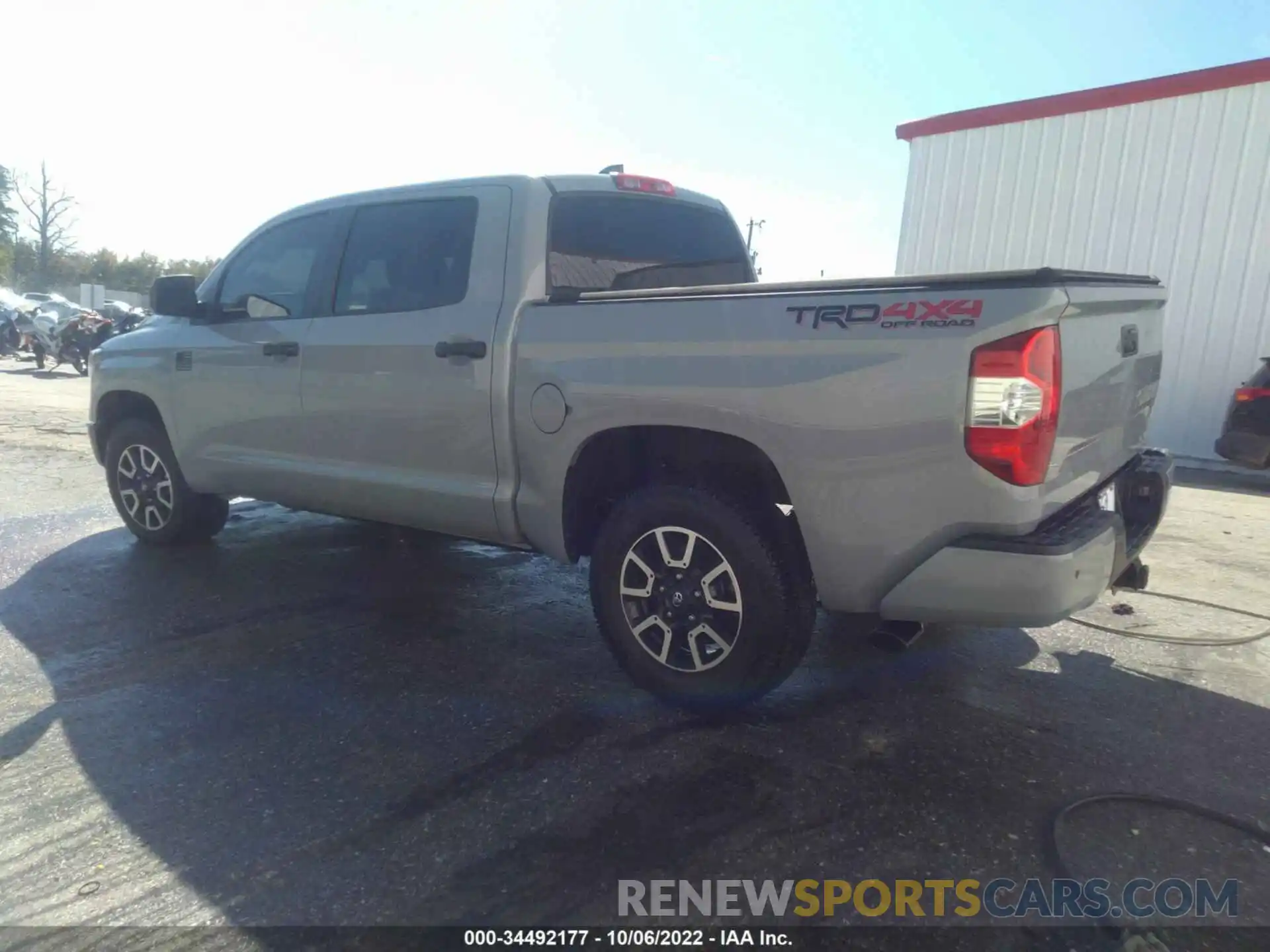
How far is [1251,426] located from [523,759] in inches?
343

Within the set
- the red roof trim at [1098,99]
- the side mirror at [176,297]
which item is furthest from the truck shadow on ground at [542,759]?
the red roof trim at [1098,99]

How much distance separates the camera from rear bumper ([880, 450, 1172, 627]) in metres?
2.47

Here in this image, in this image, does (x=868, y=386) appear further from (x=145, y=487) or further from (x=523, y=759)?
(x=145, y=487)

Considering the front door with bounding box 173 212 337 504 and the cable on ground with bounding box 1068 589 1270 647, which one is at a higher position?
the front door with bounding box 173 212 337 504

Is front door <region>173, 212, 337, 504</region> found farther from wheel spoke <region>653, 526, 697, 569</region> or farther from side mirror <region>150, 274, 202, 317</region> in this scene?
wheel spoke <region>653, 526, 697, 569</region>

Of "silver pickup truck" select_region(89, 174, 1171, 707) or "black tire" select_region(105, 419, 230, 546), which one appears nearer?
"silver pickup truck" select_region(89, 174, 1171, 707)

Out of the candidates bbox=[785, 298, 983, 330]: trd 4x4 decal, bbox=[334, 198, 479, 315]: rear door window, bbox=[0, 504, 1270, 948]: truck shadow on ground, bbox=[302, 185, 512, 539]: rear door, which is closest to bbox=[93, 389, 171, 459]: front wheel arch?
bbox=[0, 504, 1270, 948]: truck shadow on ground

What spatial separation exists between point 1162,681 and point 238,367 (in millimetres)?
4490

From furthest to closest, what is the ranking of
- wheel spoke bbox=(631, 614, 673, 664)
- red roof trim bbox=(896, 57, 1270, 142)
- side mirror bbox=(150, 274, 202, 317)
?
1. red roof trim bbox=(896, 57, 1270, 142)
2. side mirror bbox=(150, 274, 202, 317)
3. wheel spoke bbox=(631, 614, 673, 664)

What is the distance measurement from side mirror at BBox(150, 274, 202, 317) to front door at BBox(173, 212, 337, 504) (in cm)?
8

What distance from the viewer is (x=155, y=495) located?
5176 mm

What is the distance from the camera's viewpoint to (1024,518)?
8.20 feet

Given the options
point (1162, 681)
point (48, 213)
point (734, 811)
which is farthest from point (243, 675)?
point (48, 213)

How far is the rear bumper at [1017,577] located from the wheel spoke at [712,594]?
0.48 metres
